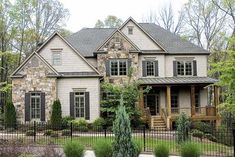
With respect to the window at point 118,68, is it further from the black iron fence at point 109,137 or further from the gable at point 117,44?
the black iron fence at point 109,137

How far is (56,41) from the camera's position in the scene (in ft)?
102

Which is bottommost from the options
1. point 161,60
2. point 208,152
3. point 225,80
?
point 208,152

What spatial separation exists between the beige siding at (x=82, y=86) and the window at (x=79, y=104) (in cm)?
53

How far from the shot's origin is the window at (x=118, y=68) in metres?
32.3

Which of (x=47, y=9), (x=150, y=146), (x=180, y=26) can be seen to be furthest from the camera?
(x=180, y=26)

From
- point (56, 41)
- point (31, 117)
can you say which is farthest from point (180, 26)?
point (31, 117)

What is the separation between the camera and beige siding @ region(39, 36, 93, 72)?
1217 inches

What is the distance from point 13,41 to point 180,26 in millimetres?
22153

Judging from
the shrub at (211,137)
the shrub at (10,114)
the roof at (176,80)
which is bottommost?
the shrub at (211,137)

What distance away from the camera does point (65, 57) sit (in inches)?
1224

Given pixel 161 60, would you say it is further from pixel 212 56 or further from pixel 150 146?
pixel 212 56

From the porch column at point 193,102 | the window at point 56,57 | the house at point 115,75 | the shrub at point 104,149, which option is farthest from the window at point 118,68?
the shrub at point 104,149

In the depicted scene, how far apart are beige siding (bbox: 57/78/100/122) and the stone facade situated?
6.09ft

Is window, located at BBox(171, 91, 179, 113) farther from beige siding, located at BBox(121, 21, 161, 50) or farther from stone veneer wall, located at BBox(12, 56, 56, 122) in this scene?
stone veneer wall, located at BBox(12, 56, 56, 122)
